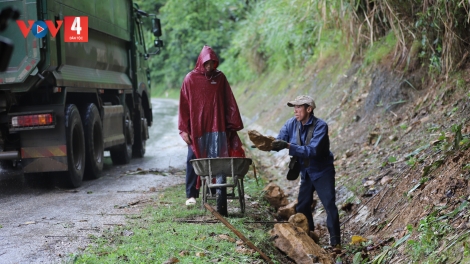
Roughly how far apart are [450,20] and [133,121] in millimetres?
7530

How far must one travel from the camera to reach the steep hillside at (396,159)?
5.99 meters

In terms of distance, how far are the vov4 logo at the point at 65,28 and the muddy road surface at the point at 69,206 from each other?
209 centimetres

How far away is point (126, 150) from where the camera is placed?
45.0 feet

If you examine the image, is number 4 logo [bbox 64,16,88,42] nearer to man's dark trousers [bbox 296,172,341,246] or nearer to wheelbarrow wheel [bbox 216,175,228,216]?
wheelbarrow wheel [bbox 216,175,228,216]

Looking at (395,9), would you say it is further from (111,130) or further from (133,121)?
(133,121)

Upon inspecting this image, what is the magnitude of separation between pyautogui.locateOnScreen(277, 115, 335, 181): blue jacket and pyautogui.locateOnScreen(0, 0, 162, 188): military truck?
127 inches

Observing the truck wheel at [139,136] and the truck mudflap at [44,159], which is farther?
the truck wheel at [139,136]

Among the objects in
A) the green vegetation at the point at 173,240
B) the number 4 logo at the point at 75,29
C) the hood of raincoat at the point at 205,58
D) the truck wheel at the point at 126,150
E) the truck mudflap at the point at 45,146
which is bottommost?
the truck wheel at the point at 126,150

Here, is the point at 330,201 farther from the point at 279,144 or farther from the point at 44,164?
the point at 44,164

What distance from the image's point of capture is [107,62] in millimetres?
12117

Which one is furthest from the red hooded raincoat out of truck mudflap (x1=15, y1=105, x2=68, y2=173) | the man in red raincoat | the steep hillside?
truck mudflap (x1=15, y1=105, x2=68, y2=173)

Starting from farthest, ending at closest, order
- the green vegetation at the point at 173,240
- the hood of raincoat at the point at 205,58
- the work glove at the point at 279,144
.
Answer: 1. the hood of raincoat at the point at 205,58
2. the work glove at the point at 279,144
3. the green vegetation at the point at 173,240

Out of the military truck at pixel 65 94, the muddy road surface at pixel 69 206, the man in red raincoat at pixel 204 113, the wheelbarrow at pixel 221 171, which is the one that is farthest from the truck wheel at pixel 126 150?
the wheelbarrow at pixel 221 171

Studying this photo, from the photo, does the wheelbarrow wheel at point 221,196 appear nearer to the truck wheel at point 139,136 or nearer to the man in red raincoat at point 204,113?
the man in red raincoat at point 204,113
